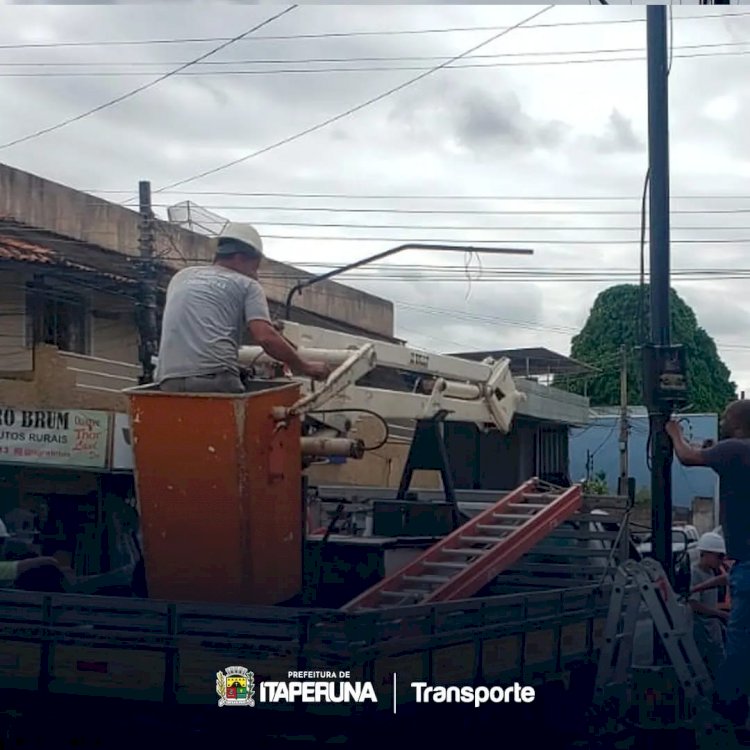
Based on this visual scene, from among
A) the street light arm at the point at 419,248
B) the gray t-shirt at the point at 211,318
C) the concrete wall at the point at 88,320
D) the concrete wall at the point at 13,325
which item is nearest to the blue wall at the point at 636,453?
the street light arm at the point at 419,248

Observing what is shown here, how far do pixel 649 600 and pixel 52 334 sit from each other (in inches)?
91.4

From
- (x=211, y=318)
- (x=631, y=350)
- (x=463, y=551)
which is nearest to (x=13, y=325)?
(x=211, y=318)

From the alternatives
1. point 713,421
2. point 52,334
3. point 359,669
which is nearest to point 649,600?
point 713,421

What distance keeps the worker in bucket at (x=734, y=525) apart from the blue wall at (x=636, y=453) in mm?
79

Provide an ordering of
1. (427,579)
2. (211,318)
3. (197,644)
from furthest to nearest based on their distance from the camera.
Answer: (427,579) < (211,318) < (197,644)

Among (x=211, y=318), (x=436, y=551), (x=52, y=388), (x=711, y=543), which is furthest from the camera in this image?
(x=711, y=543)

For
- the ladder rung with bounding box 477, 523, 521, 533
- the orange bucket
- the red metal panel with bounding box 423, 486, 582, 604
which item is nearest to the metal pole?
the red metal panel with bounding box 423, 486, 582, 604

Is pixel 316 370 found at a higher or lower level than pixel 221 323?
lower

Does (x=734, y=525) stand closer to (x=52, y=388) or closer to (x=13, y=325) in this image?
(x=52, y=388)

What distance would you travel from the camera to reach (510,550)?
481 centimetres

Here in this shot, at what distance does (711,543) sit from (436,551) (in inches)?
40.7

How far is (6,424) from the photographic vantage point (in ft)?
16.4

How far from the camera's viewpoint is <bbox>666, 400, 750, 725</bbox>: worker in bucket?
453 centimetres

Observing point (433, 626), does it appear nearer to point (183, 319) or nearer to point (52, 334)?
point (183, 319)
